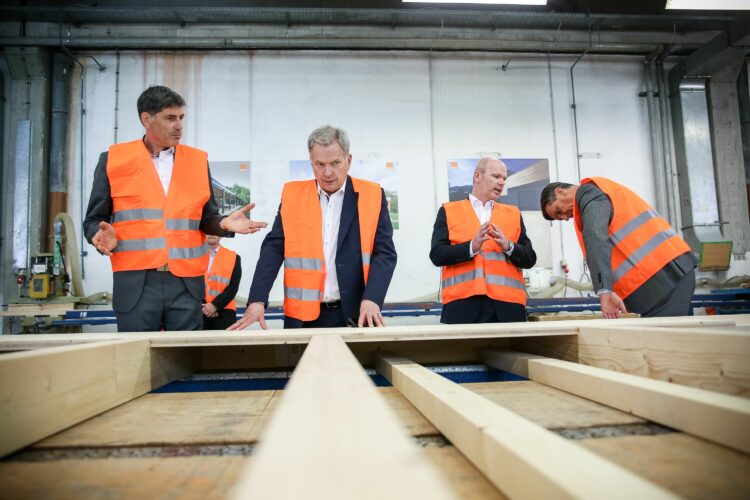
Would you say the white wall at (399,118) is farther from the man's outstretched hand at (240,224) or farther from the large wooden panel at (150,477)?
the large wooden panel at (150,477)

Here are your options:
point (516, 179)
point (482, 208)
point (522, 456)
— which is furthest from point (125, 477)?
point (516, 179)

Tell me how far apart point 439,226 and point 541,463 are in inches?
101

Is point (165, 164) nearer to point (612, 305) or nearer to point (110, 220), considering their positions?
point (110, 220)

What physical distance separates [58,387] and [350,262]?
4.76 feet

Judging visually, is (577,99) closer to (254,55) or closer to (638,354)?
(254,55)

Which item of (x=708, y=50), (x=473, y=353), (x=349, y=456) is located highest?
(x=708, y=50)

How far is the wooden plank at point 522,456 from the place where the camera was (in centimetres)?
47

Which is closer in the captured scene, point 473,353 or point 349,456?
point 349,456

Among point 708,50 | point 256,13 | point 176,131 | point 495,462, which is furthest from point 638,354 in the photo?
point 708,50

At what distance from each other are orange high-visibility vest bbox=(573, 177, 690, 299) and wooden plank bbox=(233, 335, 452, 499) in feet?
7.22

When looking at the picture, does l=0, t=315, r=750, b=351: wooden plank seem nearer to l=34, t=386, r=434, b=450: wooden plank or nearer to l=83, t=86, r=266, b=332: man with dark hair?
l=34, t=386, r=434, b=450: wooden plank

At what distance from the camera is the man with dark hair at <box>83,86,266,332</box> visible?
209 centimetres

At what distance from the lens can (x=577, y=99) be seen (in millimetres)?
6738

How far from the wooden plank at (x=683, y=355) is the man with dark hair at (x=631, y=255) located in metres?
1.07
